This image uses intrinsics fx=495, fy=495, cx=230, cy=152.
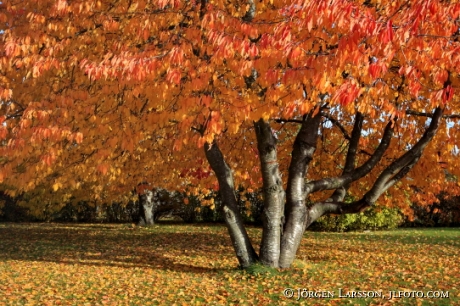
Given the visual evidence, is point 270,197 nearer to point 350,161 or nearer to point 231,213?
point 231,213

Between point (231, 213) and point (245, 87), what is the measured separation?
2.46 m

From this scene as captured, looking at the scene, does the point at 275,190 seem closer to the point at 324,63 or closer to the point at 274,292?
the point at 274,292

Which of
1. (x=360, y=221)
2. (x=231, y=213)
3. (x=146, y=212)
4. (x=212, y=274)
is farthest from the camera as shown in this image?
(x=146, y=212)

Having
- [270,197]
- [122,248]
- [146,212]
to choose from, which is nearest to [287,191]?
[270,197]

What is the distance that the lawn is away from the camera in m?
7.24

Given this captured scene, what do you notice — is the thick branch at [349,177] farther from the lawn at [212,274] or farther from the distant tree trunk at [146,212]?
the distant tree trunk at [146,212]

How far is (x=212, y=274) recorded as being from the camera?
9.35m

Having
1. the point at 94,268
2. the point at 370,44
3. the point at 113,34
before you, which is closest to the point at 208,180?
the point at 94,268

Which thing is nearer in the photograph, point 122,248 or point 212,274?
point 212,274

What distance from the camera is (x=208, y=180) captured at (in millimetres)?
12938

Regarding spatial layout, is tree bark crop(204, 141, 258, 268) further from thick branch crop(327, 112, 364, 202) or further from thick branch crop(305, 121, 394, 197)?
thick branch crop(327, 112, 364, 202)

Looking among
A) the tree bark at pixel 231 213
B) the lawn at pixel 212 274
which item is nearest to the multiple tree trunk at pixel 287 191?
the tree bark at pixel 231 213

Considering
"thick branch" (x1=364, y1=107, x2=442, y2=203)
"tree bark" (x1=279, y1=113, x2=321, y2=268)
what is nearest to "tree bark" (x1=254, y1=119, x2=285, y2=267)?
"tree bark" (x1=279, y1=113, x2=321, y2=268)

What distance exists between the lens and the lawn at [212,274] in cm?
724
